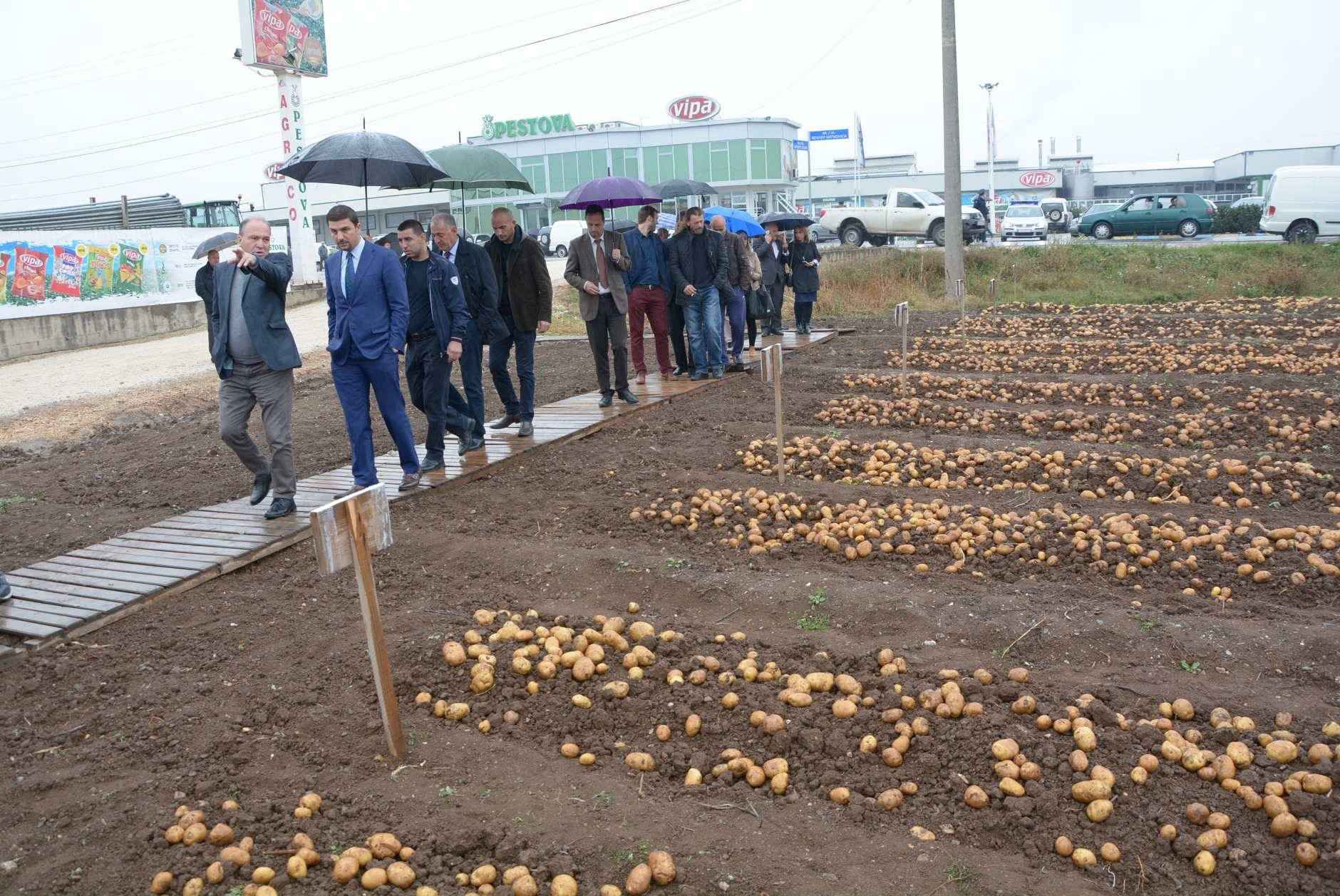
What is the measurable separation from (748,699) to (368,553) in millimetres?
1428

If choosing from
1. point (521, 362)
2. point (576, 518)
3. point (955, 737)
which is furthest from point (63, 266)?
point (955, 737)

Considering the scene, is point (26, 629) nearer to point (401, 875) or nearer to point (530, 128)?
point (401, 875)

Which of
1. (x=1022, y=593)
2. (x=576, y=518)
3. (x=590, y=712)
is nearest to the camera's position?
(x=590, y=712)

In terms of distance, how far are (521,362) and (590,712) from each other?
4630 mm

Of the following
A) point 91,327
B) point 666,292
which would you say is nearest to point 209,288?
point 666,292

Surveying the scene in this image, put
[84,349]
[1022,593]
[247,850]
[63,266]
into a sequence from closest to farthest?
[247,850], [1022,593], [84,349], [63,266]

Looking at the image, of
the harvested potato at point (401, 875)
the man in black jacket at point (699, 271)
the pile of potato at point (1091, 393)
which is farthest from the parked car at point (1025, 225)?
the harvested potato at point (401, 875)

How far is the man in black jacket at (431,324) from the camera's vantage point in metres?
6.60

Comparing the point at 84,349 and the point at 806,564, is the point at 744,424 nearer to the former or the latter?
the point at 806,564

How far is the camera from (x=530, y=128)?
63.0m

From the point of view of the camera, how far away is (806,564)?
16.3ft

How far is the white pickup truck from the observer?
2759 cm

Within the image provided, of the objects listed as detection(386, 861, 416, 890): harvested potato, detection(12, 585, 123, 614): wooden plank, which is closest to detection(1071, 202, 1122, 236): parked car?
detection(12, 585, 123, 614): wooden plank

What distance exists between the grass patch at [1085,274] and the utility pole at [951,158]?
78 centimetres
